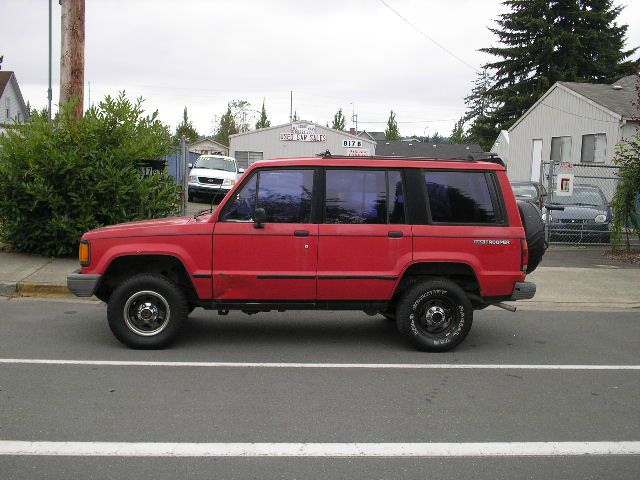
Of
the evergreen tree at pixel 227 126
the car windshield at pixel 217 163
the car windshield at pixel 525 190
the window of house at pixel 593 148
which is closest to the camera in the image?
the car windshield at pixel 525 190

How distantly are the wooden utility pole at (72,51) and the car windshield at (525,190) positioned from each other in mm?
10732

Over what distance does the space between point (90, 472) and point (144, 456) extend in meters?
0.34

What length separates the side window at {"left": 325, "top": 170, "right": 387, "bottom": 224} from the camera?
6320 millimetres

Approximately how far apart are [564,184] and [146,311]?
10087 mm

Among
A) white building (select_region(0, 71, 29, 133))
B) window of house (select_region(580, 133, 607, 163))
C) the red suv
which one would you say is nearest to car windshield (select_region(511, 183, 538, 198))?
window of house (select_region(580, 133, 607, 163))

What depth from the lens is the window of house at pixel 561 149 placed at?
24047 millimetres

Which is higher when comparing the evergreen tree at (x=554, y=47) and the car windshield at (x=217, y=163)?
the evergreen tree at (x=554, y=47)

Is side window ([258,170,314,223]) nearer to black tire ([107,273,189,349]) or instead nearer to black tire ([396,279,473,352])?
black tire ([107,273,189,349])

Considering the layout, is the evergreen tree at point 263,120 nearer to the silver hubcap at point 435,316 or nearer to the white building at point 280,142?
the white building at point 280,142

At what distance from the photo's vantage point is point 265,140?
3809cm

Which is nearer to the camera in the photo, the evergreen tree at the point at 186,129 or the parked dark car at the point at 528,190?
the parked dark car at the point at 528,190

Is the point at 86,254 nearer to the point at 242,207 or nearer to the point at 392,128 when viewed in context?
the point at 242,207

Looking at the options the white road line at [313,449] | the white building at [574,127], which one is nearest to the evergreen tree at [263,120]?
the white building at [574,127]

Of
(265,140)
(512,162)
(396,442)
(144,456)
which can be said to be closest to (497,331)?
(396,442)
